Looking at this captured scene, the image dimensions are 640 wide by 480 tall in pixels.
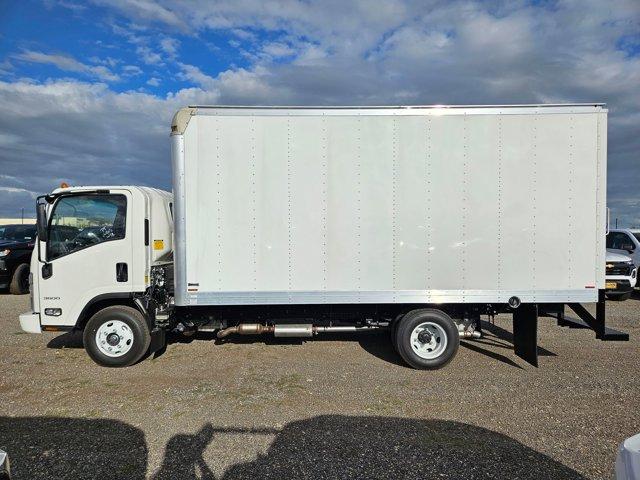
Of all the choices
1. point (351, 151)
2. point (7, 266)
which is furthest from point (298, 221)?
point (7, 266)

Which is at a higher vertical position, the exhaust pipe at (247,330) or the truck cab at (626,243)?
the truck cab at (626,243)

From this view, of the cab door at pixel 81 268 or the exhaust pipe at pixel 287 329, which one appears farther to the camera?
the exhaust pipe at pixel 287 329

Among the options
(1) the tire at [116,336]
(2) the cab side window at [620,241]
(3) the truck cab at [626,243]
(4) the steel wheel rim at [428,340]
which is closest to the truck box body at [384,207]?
(4) the steel wheel rim at [428,340]

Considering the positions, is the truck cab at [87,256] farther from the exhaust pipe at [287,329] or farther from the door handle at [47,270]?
the exhaust pipe at [287,329]

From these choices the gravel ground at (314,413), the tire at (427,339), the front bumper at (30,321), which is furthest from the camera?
the front bumper at (30,321)

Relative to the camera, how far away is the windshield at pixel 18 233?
13016 mm

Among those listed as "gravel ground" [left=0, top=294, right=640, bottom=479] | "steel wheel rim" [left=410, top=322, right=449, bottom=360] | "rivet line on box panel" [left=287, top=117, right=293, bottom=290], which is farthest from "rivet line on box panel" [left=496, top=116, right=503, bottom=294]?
"rivet line on box panel" [left=287, top=117, right=293, bottom=290]

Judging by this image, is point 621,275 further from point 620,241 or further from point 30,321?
point 30,321

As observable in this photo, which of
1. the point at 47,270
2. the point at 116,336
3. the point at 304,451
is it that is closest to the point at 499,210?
the point at 304,451

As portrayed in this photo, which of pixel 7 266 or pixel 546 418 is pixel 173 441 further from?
pixel 7 266

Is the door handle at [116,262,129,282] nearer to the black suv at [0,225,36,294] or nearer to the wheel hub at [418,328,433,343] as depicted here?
the wheel hub at [418,328,433,343]

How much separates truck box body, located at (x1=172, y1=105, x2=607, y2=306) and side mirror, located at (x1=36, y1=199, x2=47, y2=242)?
5.43ft

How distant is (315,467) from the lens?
3.27 m

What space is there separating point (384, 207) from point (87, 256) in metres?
3.76
